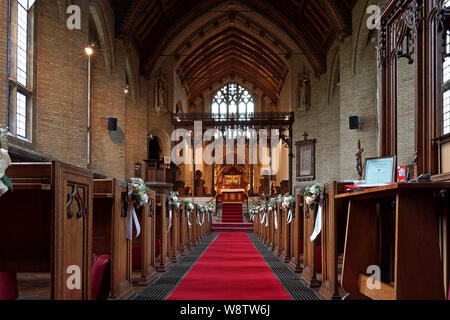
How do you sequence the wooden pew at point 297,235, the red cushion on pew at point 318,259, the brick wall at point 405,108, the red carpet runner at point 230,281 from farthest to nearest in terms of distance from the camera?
the brick wall at point 405,108
the wooden pew at point 297,235
the red cushion on pew at point 318,259
the red carpet runner at point 230,281

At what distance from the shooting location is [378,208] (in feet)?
11.7

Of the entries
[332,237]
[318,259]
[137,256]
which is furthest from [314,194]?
[137,256]

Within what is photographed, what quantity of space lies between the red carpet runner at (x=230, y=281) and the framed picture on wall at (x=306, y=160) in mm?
12310

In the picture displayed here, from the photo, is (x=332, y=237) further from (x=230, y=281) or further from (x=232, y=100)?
(x=232, y=100)

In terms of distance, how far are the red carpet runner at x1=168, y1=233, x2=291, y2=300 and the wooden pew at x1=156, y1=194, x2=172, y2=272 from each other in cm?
47

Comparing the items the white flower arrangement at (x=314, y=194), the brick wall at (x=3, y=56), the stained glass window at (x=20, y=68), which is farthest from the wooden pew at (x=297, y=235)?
the stained glass window at (x=20, y=68)

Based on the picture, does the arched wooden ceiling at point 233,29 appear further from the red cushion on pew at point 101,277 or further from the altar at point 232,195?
the red cushion on pew at point 101,277

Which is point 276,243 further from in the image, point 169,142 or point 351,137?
point 169,142

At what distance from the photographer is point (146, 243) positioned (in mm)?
5430

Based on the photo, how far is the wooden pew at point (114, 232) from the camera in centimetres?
405
